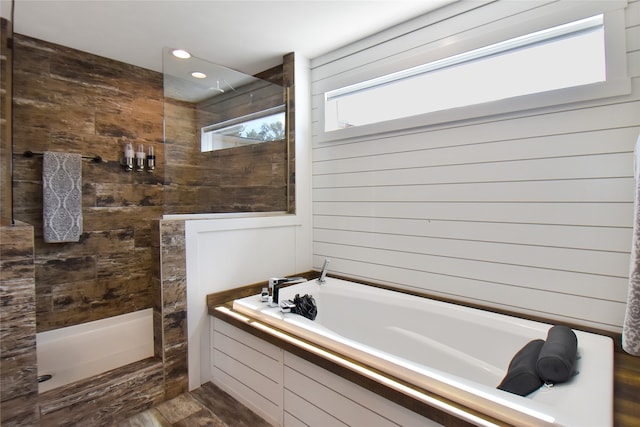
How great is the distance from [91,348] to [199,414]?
52.0 inches

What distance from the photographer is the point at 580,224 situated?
1712mm

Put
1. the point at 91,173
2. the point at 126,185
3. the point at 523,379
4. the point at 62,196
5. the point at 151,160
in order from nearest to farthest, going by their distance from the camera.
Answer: the point at 523,379
the point at 62,196
the point at 91,173
the point at 126,185
the point at 151,160

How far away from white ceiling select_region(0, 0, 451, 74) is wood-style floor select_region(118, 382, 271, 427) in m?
2.63

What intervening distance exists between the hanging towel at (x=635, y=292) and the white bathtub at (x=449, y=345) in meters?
0.12

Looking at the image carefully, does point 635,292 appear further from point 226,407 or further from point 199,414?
point 199,414

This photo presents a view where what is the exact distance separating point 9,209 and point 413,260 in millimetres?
2707

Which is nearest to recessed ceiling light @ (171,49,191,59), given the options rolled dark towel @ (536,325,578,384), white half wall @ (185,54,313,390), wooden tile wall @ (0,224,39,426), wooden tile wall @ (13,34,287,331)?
wooden tile wall @ (13,34,287,331)

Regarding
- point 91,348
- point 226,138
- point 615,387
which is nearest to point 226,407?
point 91,348

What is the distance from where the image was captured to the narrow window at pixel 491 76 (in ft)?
5.59

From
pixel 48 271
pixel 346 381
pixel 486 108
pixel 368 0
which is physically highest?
pixel 368 0

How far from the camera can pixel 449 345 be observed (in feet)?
6.33

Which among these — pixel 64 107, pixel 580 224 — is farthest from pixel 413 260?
pixel 64 107

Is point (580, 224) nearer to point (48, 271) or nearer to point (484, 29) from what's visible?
point (484, 29)

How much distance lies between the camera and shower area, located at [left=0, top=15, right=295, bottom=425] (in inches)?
83.1
